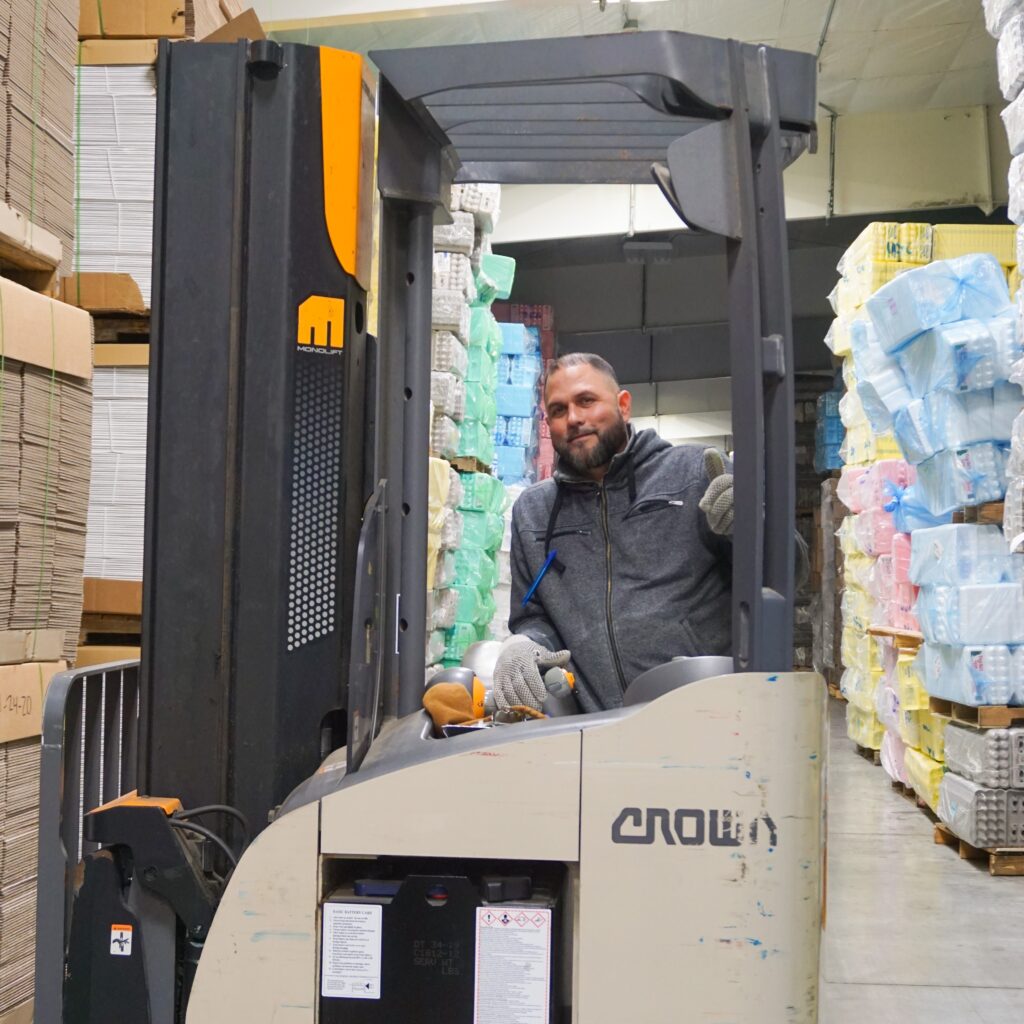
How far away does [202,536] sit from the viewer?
2.17 meters

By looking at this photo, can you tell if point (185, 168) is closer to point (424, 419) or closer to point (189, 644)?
point (424, 419)

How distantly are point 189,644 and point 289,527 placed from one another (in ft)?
0.92

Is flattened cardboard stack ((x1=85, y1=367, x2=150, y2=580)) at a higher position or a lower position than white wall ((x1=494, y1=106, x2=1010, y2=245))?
lower

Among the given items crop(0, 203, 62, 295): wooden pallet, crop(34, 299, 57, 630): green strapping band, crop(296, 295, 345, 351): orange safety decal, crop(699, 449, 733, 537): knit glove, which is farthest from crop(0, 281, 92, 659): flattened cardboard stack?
crop(699, 449, 733, 537): knit glove

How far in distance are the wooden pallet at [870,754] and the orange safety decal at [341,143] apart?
805 centimetres

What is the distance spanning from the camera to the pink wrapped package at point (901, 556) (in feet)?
24.8

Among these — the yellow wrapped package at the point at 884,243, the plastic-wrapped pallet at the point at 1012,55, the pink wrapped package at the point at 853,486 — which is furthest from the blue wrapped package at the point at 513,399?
the plastic-wrapped pallet at the point at 1012,55

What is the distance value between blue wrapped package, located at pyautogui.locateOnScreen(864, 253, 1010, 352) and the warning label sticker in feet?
16.8

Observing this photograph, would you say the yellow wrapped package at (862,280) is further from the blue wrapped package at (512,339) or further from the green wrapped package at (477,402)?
the blue wrapped package at (512,339)

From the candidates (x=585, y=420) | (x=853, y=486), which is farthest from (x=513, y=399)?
(x=585, y=420)

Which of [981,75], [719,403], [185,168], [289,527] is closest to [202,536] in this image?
[289,527]

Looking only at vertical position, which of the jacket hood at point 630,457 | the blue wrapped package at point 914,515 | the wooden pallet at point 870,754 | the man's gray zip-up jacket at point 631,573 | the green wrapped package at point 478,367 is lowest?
the wooden pallet at point 870,754

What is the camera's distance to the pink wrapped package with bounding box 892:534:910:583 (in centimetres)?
756

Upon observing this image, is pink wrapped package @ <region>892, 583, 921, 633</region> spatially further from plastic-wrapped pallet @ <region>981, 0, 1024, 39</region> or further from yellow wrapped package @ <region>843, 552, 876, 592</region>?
plastic-wrapped pallet @ <region>981, 0, 1024, 39</region>
